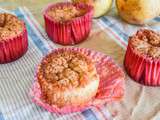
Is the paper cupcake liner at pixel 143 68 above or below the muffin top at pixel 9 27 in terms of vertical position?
below

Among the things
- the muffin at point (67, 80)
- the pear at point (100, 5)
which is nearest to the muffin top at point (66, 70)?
the muffin at point (67, 80)

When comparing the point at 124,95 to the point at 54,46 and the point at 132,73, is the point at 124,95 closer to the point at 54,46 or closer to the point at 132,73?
the point at 132,73

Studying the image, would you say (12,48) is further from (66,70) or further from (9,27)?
(66,70)

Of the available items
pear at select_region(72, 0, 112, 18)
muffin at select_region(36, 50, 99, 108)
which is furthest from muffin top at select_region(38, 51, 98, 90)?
pear at select_region(72, 0, 112, 18)

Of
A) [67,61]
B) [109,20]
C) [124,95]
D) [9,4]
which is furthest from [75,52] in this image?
[9,4]

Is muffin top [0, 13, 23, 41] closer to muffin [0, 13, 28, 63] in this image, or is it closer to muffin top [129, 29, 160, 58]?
muffin [0, 13, 28, 63]

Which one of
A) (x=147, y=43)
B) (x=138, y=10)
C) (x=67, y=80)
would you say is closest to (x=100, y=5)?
(x=138, y=10)

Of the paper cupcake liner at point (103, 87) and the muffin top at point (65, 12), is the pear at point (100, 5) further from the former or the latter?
the paper cupcake liner at point (103, 87)
